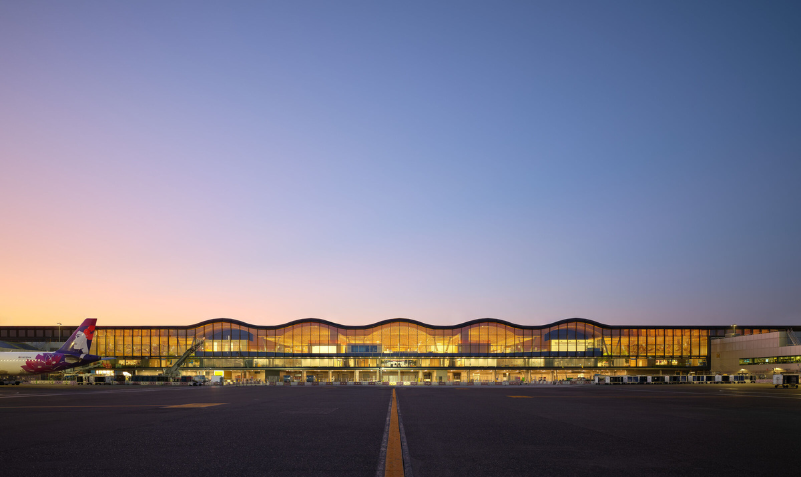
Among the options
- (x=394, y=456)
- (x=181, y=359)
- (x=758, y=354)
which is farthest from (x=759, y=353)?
(x=394, y=456)

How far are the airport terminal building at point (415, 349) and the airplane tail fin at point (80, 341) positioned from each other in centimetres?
5791

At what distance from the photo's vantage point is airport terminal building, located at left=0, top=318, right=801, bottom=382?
418 ft

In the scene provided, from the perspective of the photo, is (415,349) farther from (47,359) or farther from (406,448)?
(406,448)

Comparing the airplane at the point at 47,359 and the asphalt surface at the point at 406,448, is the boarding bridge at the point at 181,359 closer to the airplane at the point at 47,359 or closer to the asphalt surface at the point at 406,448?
the airplane at the point at 47,359

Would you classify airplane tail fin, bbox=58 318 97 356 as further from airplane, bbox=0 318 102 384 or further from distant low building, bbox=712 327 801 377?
distant low building, bbox=712 327 801 377

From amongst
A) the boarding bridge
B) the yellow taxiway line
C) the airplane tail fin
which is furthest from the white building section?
the boarding bridge

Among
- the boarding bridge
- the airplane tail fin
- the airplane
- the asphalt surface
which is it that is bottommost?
the boarding bridge

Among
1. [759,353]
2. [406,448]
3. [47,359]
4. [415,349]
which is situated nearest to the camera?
[406,448]

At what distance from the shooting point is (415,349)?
425ft

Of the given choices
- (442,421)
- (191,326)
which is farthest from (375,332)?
(442,421)

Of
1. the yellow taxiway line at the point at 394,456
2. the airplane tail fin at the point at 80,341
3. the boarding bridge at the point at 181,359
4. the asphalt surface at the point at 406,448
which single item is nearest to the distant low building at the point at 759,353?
the asphalt surface at the point at 406,448

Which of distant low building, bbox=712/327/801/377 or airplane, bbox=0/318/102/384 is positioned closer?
airplane, bbox=0/318/102/384

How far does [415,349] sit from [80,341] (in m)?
74.2

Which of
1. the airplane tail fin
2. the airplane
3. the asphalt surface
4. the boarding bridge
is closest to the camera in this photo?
the asphalt surface
